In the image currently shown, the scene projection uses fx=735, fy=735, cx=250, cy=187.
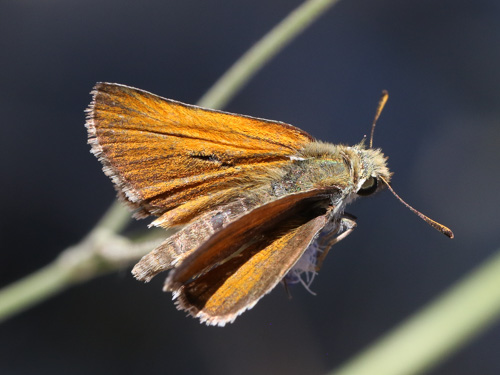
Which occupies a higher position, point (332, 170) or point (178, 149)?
point (178, 149)

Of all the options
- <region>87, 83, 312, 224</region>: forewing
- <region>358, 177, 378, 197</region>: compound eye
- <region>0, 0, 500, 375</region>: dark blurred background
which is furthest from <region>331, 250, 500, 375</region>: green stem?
<region>0, 0, 500, 375</region>: dark blurred background

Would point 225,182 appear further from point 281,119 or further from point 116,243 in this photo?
point 281,119

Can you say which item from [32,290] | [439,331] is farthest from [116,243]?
[439,331]

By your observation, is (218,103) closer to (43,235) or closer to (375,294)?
(43,235)

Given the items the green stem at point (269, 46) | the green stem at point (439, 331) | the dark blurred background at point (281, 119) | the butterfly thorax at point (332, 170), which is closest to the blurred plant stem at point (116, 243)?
the green stem at point (269, 46)

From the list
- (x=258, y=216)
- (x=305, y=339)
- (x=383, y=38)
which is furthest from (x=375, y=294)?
(x=258, y=216)

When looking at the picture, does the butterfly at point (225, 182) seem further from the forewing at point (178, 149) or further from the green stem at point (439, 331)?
the green stem at point (439, 331)
